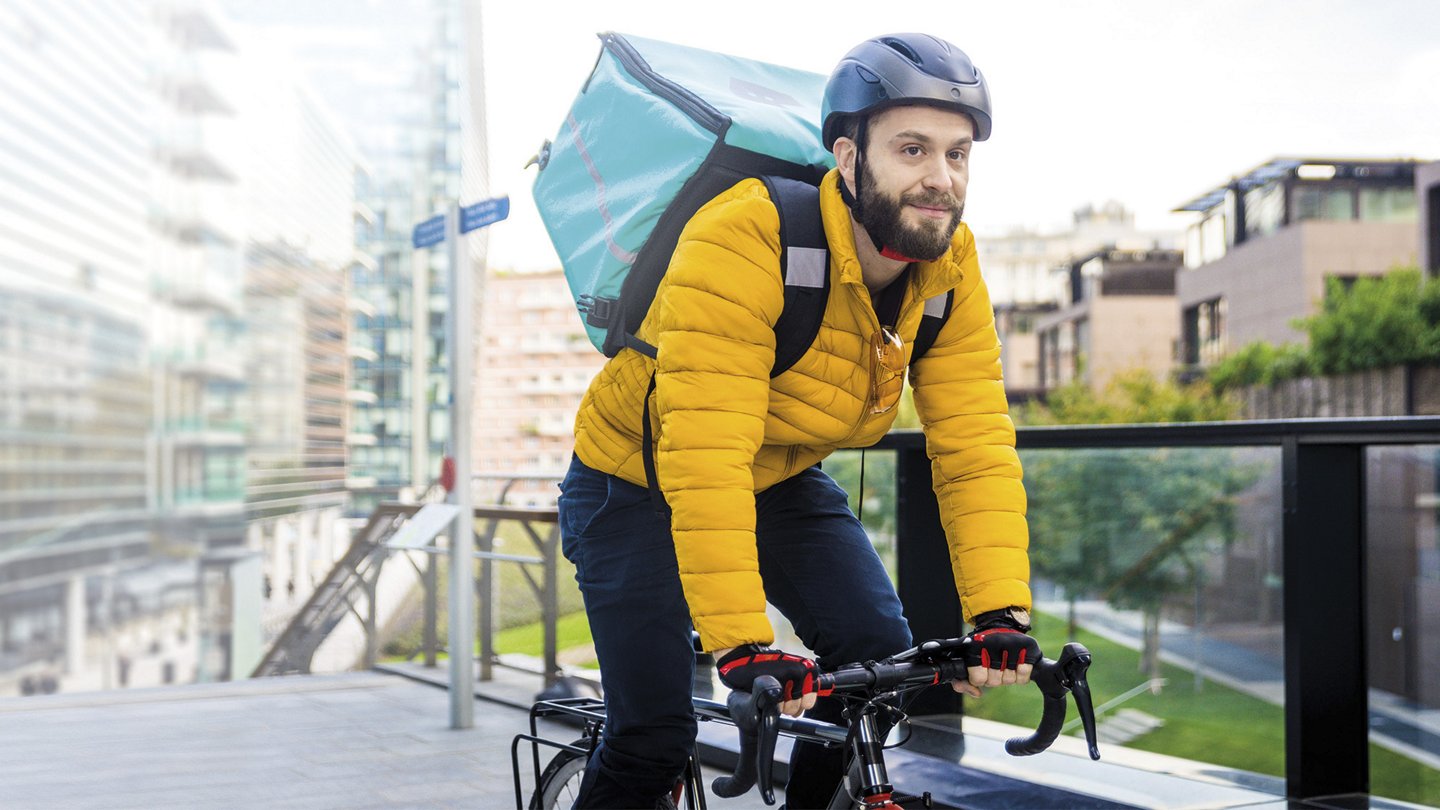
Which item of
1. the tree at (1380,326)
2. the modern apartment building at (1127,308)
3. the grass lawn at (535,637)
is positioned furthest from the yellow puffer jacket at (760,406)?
the modern apartment building at (1127,308)

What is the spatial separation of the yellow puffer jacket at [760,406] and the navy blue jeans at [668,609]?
0.07 metres

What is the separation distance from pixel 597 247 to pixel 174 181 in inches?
3615

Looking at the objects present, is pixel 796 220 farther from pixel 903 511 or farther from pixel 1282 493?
pixel 903 511

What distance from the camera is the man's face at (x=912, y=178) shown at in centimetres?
171

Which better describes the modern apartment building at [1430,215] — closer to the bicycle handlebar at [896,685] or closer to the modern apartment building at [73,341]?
the bicycle handlebar at [896,685]

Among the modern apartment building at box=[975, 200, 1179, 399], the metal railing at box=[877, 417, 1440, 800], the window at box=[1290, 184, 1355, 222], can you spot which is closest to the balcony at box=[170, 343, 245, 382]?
the modern apartment building at box=[975, 200, 1179, 399]

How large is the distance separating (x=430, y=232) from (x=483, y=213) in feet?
1.42

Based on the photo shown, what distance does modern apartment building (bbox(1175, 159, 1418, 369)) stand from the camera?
55750 mm

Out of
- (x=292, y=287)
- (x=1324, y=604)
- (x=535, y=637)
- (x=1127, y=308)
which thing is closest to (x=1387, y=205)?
(x=1127, y=308)

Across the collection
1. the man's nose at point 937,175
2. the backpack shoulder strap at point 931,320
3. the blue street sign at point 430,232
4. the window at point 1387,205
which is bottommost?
the backpack shoulder strap at point 931,320

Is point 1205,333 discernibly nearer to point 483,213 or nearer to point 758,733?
point 483,213

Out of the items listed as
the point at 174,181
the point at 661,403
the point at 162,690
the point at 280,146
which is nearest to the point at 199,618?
the point at 174,181

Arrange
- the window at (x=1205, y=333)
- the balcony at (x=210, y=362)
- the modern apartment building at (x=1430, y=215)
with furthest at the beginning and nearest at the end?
the balcony at (x=210, y=362)
the window at (x=1205, y=333)
the modern apartment building at (x=1430, y=215)

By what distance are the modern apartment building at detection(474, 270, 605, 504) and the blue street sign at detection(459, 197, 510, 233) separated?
197ft
